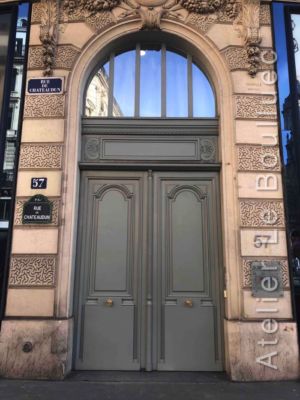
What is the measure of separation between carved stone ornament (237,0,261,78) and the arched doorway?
2.62ft

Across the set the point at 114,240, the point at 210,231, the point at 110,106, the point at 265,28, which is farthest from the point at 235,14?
the point at 114,240

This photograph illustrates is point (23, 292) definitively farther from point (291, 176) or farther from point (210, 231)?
point (291, 176)

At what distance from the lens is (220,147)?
20.0 feet

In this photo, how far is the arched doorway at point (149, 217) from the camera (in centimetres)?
566

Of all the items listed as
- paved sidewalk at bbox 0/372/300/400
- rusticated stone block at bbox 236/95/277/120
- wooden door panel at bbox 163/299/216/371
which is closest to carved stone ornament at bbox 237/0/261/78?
rusticated stone block at bbox 236/95/277/120

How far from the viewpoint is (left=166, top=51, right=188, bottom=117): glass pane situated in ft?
21.0

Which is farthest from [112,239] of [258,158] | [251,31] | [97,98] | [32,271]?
[251,31]

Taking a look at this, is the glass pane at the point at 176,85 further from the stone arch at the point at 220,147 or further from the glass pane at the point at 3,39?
the glass pane at the point at 3,39

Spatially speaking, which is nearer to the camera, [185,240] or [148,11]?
[185,240]

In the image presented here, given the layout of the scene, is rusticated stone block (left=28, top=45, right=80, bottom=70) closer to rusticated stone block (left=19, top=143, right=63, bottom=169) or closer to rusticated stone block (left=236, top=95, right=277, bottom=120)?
rusticated stone block (left=19, top=143, right=63, bottom=169)

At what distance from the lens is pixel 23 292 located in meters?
5.53

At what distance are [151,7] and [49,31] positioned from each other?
1788 millimetres

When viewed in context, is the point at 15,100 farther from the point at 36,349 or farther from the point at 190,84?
the point at 36,349

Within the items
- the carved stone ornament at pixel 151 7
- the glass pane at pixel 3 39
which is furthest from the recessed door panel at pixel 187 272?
the glass pane at pixel 3 39
